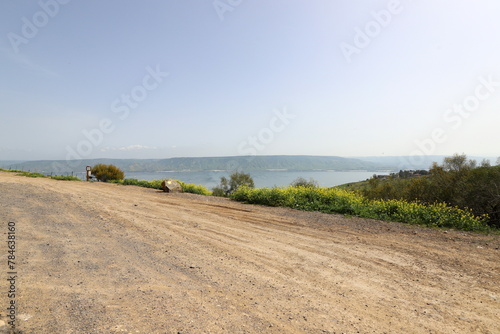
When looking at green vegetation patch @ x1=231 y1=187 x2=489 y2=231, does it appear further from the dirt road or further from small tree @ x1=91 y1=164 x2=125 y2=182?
small tree @ x1=91 y1=164 x2=125 y2=182

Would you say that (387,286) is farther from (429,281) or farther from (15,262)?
(15,262)

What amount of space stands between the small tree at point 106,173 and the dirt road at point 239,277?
49.9 ft

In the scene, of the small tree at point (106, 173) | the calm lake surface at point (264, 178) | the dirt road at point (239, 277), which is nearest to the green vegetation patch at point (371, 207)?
the dirt road at point (239, 277)

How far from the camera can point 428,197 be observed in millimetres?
11602

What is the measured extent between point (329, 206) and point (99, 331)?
368 inches

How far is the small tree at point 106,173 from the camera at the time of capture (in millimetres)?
22587

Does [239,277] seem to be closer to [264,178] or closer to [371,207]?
[371,207]

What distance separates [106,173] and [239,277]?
21647 mm

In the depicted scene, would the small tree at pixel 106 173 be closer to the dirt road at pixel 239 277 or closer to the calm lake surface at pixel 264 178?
the calm lake surface at pixel 264 178

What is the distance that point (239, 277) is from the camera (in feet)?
14.3

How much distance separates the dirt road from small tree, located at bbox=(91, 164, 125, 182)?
15212mm

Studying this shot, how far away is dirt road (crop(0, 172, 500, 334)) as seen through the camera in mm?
3139

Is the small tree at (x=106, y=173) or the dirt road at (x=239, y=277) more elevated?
the small tree at (x=106, y=173)

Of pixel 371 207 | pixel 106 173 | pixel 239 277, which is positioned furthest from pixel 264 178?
pixel 239 277
